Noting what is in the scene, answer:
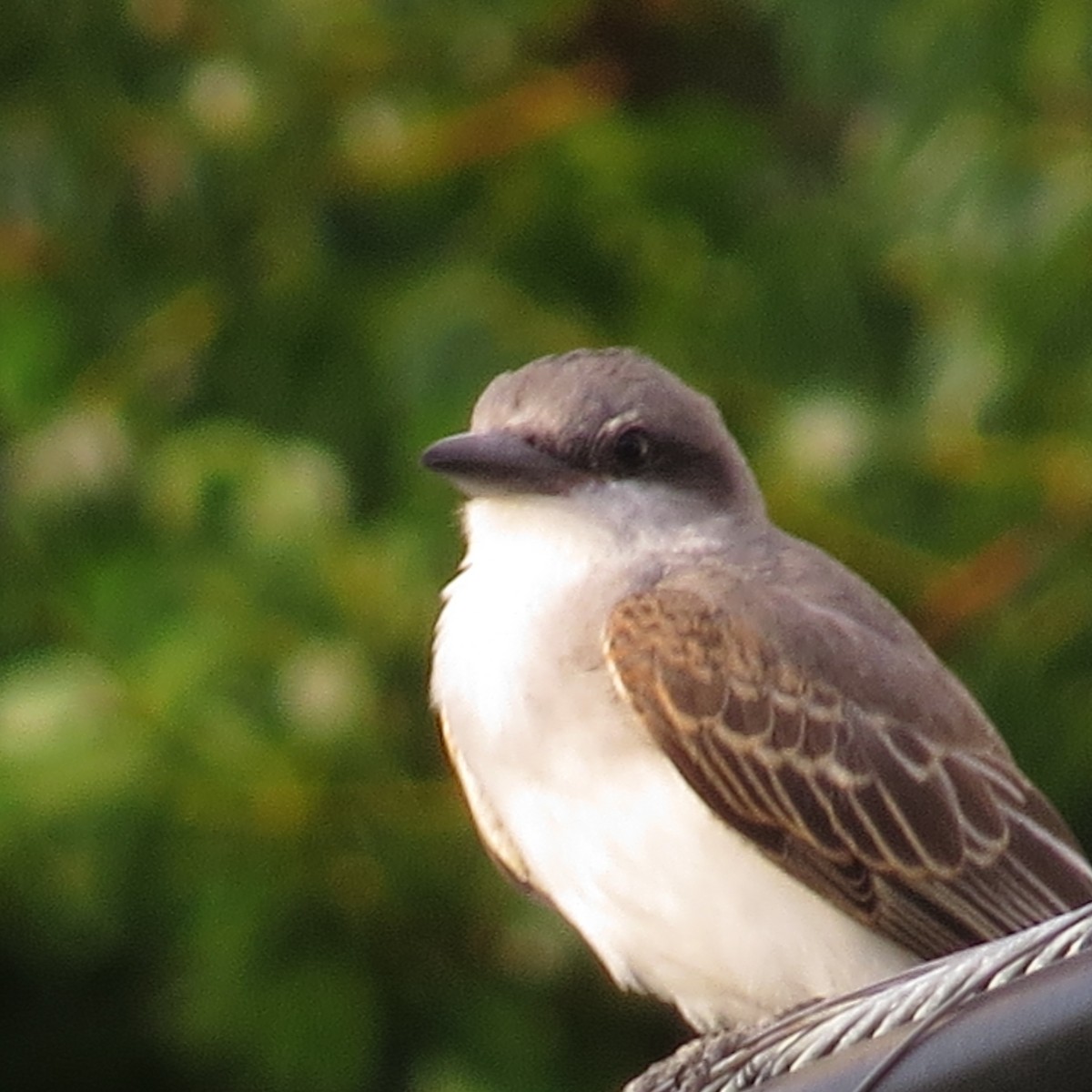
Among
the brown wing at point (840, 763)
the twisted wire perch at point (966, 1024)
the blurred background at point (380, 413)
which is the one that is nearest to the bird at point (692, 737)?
the brown wing at point (840, 763)

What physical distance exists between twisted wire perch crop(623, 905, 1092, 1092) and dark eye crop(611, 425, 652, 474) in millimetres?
1714

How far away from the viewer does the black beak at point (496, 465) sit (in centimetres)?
404

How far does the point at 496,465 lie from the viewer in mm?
4078

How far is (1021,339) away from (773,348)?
59 cm

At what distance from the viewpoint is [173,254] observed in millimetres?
6871

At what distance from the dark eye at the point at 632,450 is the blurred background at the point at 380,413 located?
1392 millimetres

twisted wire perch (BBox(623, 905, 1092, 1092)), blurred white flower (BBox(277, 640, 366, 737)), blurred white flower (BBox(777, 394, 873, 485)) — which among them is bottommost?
blurred white flower (BBox(277, 640, 366, 737))

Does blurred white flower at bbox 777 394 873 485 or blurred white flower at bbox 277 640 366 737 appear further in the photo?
blurred white flower at bbox 777 394 873 485

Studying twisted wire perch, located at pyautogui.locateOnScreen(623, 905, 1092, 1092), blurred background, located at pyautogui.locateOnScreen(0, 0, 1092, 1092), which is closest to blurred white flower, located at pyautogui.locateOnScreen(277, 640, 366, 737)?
blurred background, located at pyautogui.locateOnScreen(0, 0, 1092, 1092)

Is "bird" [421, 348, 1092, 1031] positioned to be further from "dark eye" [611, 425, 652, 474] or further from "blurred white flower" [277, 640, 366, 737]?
"blurred white flower" [277, 640, 366, 737]

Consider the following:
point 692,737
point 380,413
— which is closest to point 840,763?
point 692,737

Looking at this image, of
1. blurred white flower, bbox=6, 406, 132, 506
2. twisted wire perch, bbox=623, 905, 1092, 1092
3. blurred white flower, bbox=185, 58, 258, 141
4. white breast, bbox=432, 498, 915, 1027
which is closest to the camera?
twisted wire perch, bbox=623, 905, 1092, 1092

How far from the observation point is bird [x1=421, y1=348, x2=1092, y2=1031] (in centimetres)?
382

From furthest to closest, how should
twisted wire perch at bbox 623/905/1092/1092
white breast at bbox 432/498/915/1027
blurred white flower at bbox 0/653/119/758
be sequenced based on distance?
blurred white flower at bbox 0/653/119/758 < white breast at bbox 432/498/915/1027 < twisted wire perch at bbox 623/905/1092/1092
